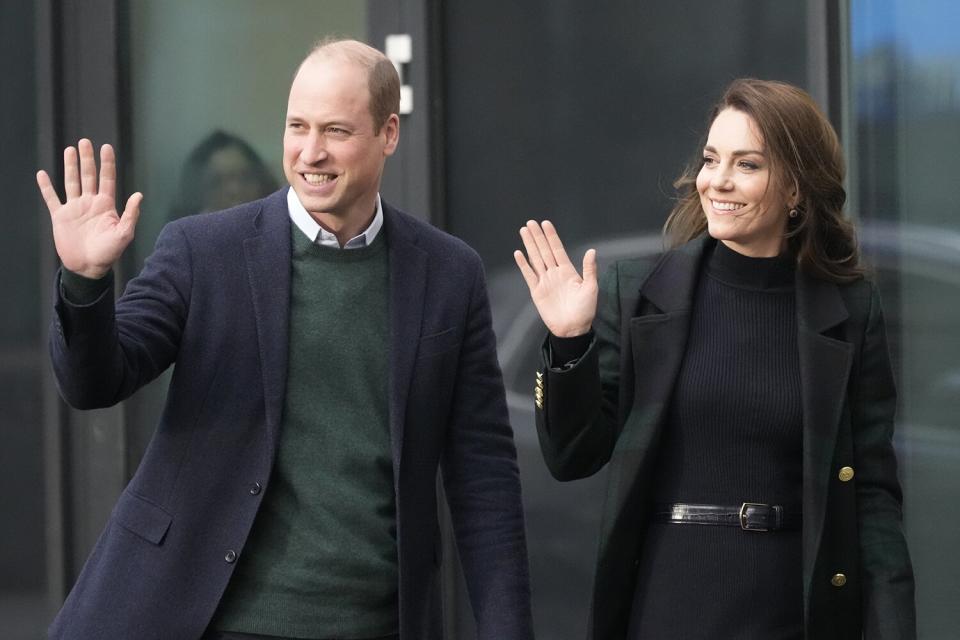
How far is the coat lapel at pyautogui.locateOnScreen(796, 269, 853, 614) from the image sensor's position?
3904 millimetres

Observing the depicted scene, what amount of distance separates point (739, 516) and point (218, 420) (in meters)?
1.19

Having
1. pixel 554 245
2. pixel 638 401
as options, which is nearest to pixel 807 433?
pixel 638 401

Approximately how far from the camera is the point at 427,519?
12.8ft

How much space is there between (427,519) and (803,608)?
2.90 ft

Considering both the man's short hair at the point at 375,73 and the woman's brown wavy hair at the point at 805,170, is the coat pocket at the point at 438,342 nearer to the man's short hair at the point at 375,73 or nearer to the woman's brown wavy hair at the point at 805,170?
the man's short hair at the point at 375,73

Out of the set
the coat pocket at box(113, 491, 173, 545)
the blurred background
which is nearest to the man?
the coat pocket at box(113, 491, 173, 545)

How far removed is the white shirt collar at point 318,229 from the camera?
3.88m

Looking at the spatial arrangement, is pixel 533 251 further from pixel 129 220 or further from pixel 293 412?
pixel 129 220

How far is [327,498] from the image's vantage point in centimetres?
371

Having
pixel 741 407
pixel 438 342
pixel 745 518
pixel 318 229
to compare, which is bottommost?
pixel 745 518

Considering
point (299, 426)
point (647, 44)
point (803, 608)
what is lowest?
point (803, 608)

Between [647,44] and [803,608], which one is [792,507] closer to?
[803,608]

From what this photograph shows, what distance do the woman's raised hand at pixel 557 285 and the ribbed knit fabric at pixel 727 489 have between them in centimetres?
31

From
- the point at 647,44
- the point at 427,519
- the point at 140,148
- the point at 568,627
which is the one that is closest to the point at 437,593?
the point at 427,519
